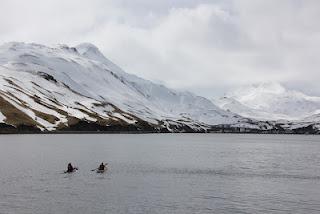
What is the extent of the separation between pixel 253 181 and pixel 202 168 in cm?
2331

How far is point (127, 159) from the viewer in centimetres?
13200

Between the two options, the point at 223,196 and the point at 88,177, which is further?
the point at 88,177

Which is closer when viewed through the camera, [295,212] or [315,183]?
[295,212]

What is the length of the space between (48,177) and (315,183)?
4667cm

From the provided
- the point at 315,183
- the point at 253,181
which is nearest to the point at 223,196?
the point at 253,181

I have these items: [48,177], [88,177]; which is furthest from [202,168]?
[48,177]

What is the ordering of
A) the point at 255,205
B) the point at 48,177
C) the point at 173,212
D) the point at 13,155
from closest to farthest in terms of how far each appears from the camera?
the point at 173,212 → the point at 255,205 → the point at 48,177 → the point at 13,155

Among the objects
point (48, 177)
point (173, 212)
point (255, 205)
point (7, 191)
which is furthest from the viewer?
point (48, 177)

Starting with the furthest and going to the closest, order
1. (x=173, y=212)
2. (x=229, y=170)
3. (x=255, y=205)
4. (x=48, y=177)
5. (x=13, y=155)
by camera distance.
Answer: (x=13, y=155) < (x=229, y=170) < (x=48, y=177) < (x=255, y=205) < (x=173, y=212)

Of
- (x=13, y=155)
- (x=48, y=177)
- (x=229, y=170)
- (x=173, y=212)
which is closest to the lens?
(x=173, y=212)

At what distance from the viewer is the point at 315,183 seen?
292 ft

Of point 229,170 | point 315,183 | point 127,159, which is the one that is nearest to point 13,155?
point 127,159

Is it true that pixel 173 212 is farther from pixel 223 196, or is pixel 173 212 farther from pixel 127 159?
pixel 127 159

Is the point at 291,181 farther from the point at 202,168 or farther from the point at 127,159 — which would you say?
the point at 127,159
